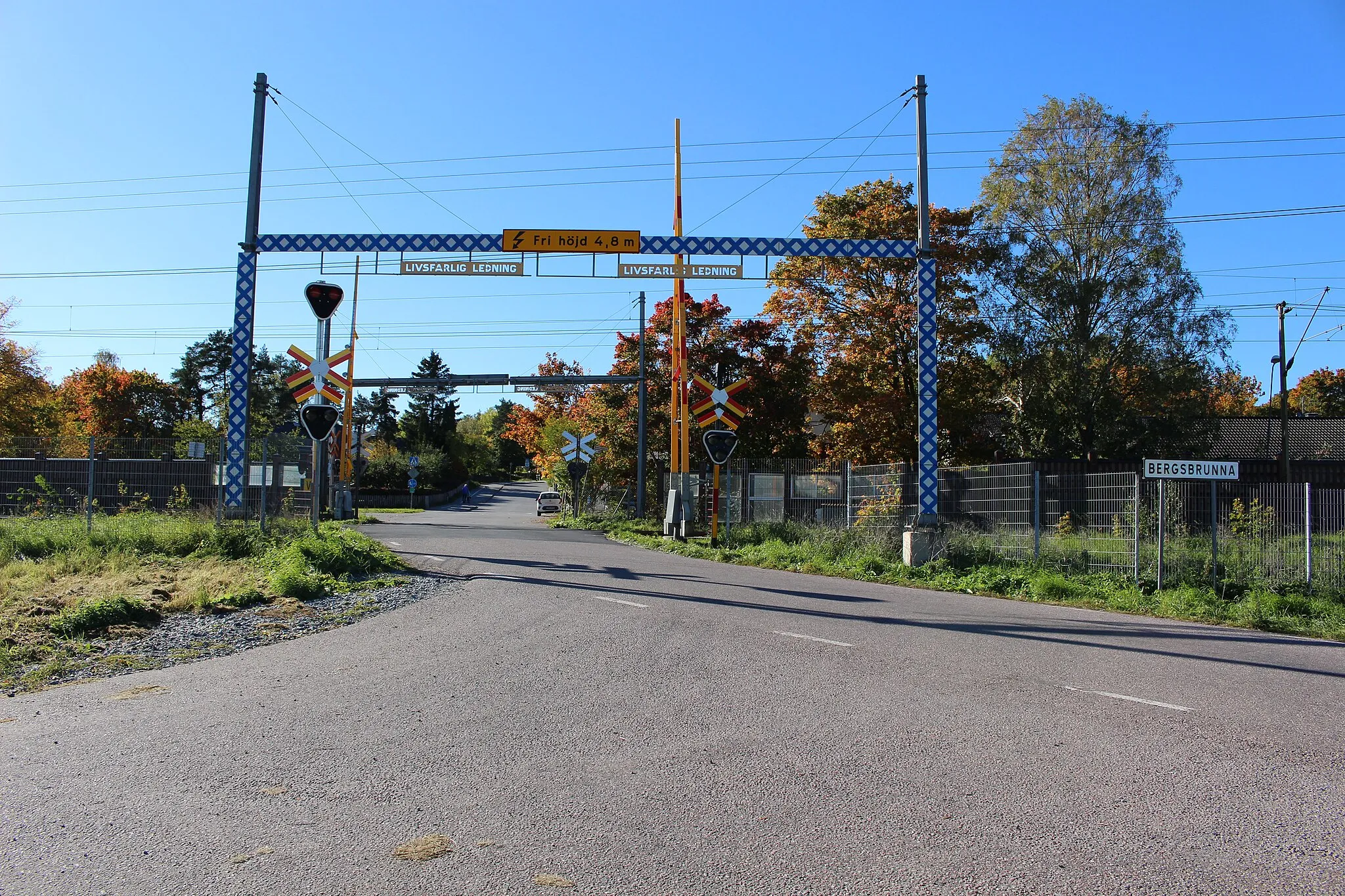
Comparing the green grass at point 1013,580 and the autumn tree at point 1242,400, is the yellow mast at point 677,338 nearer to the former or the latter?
the green grass at point 1013,580

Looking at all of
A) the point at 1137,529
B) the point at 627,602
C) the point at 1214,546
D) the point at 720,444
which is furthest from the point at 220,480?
the point at 1214,546

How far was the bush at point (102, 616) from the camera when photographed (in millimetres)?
8820

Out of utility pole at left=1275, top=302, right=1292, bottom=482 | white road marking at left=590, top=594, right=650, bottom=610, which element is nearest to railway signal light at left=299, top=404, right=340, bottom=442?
white road marking at left=590, top=594, right=650, bottom=610

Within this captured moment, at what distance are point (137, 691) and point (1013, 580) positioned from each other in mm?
12196

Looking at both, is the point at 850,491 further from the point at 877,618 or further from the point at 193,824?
the point at 193,824

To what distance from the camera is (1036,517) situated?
15414mm

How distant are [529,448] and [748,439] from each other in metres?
25.1

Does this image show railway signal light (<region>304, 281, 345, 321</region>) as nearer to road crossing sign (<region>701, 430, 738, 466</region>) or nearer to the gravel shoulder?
the gravel shoulder

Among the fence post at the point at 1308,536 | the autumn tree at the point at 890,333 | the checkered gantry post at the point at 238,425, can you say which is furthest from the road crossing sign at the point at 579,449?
the fence post at the point at 1308,536

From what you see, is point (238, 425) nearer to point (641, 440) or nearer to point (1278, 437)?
point (641, 440)

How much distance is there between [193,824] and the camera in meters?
4.15

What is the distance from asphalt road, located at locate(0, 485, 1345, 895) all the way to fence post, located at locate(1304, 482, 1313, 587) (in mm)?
3712

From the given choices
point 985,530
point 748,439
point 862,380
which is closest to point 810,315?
point 862,380

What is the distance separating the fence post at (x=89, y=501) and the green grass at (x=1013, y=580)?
11971 millimetres
